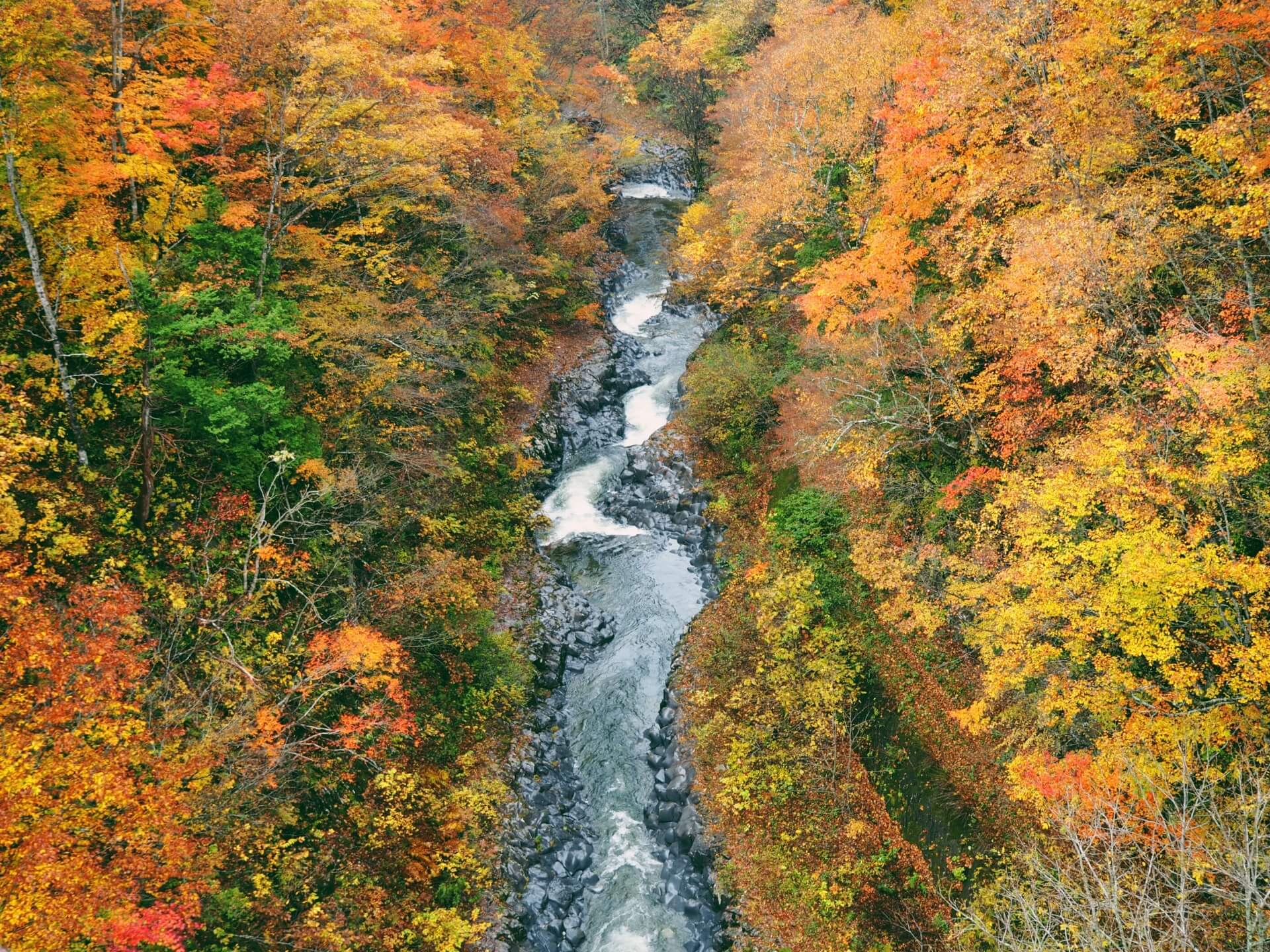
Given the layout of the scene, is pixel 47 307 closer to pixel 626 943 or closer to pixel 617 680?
pixel 617 680

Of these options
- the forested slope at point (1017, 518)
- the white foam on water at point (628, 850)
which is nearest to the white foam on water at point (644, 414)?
the forested slope at point (1017, 518)

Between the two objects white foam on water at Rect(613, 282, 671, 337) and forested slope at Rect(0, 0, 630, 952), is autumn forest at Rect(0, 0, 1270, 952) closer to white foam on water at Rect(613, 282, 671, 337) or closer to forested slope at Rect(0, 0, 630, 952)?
forested slope at Rect(0, 0, 630, 952)

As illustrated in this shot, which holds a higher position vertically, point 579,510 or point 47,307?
point 47,307

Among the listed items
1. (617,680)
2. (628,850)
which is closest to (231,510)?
(617,680)

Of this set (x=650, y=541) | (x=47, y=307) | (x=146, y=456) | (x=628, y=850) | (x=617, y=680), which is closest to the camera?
(x=47, y=307)

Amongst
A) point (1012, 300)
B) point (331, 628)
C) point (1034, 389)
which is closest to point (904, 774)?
point (1034, 389)

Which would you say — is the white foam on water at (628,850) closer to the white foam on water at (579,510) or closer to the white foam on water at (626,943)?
the white foam on water at (626,943)

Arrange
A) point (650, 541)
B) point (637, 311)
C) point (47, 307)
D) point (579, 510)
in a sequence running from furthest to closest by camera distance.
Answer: point (637, 311)
point (579, 510)
point (650, 541)
point (47, 307)
